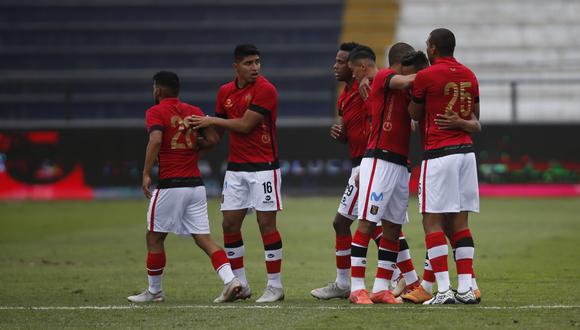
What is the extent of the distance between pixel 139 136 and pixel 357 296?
16.2 m

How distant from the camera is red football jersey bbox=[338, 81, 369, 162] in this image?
9.62 metres

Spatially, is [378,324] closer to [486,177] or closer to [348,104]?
[348,104]

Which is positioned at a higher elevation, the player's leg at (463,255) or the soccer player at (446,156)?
the soccer player at (446,156)

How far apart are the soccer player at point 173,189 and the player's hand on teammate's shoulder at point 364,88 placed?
1258 millimetres

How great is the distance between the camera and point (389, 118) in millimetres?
8859

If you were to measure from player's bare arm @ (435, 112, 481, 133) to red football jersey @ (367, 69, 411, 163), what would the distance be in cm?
41

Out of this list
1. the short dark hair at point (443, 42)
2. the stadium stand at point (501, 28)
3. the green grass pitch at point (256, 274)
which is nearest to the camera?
the green grass pitch at point (256, 274)

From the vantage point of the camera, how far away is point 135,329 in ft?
24.4

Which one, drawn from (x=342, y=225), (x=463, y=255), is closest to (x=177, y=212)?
(x=342, y=225)

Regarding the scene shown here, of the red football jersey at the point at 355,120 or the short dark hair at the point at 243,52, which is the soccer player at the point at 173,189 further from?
the red football jersey at the point at 355,120

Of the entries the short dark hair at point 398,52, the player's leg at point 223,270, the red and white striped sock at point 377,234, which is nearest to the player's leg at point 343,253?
the red and white striped sock at point 377,234

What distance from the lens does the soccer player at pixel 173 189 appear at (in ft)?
30.5

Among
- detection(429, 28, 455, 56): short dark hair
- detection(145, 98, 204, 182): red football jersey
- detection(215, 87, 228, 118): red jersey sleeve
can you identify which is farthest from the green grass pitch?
detection(429, 28, 455, 56): short dark hair

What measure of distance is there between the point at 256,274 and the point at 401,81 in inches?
148
